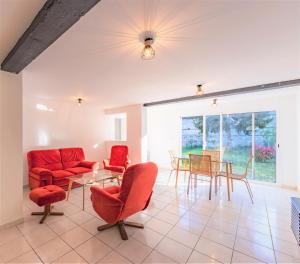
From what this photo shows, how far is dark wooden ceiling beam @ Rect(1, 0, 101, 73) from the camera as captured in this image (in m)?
1.09

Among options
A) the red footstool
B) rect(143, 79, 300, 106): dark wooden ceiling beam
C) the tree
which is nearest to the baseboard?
the red footstool

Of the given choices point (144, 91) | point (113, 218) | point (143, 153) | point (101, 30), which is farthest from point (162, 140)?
point (101, 30)

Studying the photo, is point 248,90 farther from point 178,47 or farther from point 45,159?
point 45,159

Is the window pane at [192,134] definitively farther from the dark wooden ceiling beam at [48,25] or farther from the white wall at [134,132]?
the dark wooden ceiling beam at [48,25]

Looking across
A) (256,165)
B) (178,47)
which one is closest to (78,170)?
(178,47)

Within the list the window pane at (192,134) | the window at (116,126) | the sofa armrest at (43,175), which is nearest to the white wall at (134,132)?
the window at (116,126)

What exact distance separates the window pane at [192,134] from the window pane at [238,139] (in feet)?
2.55

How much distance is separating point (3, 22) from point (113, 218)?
216 centimetres

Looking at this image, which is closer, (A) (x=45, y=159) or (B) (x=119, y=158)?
(A) (x=45, y=159)

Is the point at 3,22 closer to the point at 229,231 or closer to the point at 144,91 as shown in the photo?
the point at 144,91

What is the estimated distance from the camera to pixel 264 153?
4.36 metres

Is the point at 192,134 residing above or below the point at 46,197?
above

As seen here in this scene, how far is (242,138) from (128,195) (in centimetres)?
411

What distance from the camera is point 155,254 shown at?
175 cm
